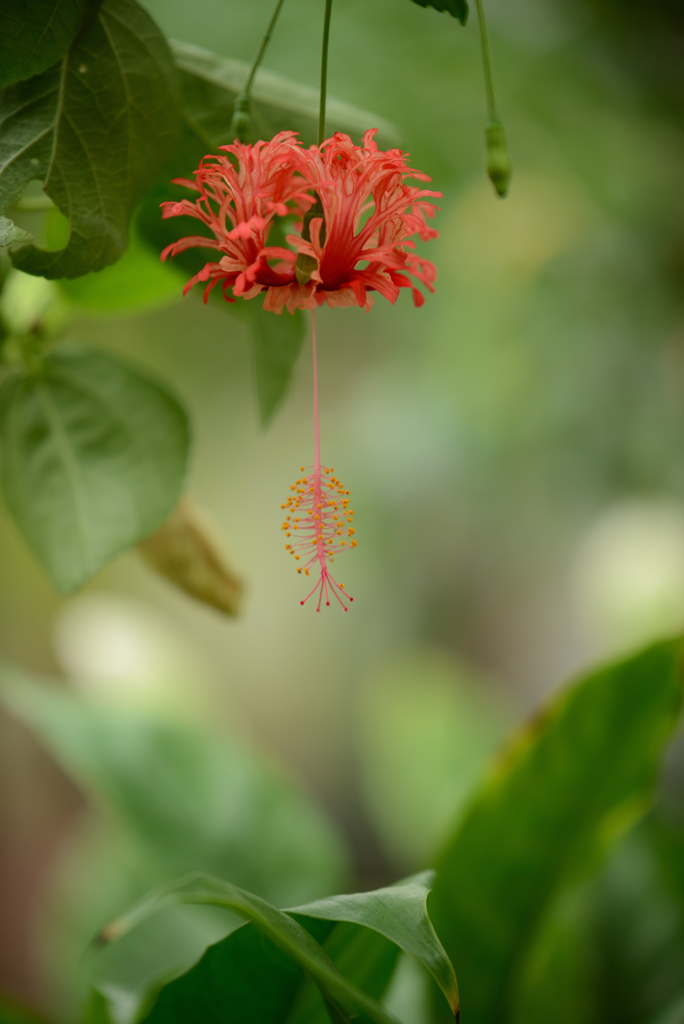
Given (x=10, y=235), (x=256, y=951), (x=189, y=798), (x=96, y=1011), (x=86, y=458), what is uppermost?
(x=10, y=235)

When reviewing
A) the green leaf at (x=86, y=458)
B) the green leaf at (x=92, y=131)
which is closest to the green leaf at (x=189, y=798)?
the green leaf at (x=86, y=458)

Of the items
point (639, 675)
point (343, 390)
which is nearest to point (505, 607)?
point (343, 390)

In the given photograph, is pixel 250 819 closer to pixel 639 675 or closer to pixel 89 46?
pixel 639 675

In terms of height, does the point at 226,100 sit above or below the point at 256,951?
above

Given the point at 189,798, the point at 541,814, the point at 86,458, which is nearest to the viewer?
the point at 86,458

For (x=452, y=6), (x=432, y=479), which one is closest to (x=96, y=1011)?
(x=452, y=6)

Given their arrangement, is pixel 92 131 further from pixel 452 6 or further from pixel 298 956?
pixel 298 956

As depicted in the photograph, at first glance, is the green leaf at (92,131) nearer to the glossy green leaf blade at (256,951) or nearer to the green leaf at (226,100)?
the green leaf at (226,100)
